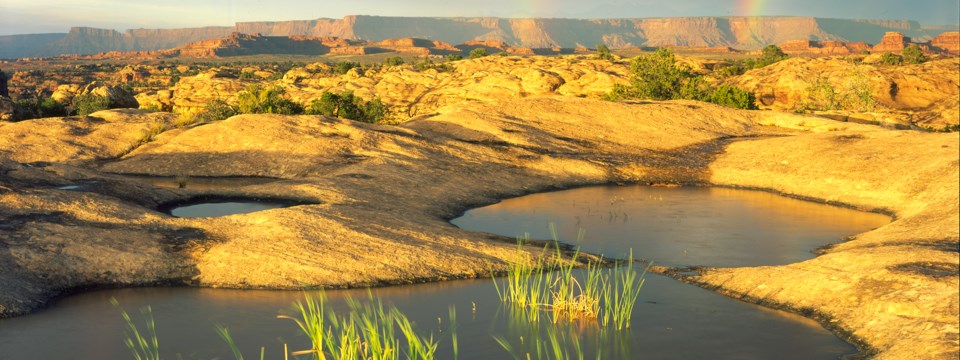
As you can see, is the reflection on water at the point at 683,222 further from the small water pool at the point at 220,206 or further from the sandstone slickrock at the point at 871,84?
the sandstone slickrock at the point at 871,84

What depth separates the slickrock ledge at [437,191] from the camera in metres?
18.8

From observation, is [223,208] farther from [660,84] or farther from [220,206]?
[660,84]

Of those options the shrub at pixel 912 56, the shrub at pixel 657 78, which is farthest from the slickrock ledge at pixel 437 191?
the shrub at pixel 912 56

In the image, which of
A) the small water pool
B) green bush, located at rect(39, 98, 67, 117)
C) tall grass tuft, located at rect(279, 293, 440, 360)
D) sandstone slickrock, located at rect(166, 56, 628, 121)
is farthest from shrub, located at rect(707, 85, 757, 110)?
tall grass tuft, located at rect(279, 293, 440, 360)

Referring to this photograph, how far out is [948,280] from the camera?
17.1 m

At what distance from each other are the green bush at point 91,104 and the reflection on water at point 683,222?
3554 centimetres

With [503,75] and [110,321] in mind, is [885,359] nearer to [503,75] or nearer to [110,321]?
[110,321]

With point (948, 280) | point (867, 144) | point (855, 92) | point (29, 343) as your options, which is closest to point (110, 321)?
point (29, 343)

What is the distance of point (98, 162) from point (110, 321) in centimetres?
2454

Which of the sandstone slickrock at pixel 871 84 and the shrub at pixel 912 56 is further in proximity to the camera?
the shrub at pixel 912 56

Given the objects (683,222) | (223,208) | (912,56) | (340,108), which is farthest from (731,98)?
(912,56)

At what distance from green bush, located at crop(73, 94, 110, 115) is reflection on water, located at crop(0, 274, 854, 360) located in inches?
1655

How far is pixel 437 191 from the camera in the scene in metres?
32.2

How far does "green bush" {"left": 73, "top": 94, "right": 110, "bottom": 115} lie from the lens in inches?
2243
